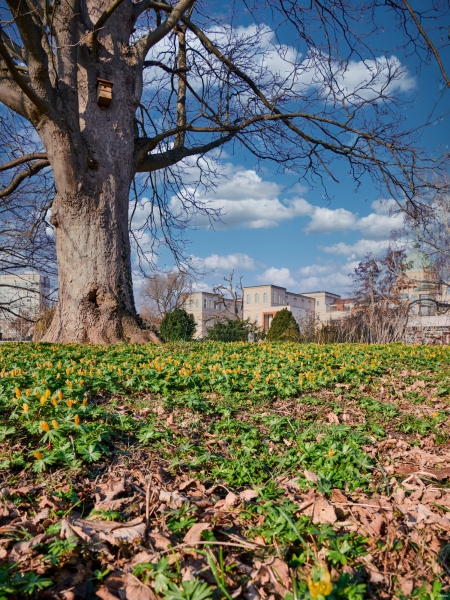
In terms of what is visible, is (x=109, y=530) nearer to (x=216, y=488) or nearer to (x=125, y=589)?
(x=125, y=589)

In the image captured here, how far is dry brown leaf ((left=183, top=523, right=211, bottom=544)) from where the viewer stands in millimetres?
1764

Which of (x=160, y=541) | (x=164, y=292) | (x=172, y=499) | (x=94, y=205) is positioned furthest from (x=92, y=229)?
(x=164, y=292)

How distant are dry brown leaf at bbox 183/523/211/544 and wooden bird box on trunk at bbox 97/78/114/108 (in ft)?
25.4

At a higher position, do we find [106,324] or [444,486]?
[106,324]

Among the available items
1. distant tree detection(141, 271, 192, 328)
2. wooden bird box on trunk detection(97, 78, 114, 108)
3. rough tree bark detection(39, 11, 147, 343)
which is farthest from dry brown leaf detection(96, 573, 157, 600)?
distant tree detection(141, 271, 192, 328)

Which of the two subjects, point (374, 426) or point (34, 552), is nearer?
point (34, 552)

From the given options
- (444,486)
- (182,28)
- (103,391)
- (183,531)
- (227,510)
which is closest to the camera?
(183,531)

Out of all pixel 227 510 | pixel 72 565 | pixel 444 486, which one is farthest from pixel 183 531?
pixel 444 486

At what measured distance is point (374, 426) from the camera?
3.23 m

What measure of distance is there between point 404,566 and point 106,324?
21.2 ft

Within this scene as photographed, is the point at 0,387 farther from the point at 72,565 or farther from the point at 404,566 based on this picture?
the point at 404,566

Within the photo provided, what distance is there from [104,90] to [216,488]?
7.54m

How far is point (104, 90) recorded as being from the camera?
765 centimetres

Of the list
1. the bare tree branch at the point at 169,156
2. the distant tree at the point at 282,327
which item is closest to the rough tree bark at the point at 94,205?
the bare tree branch at the point at 169,156
